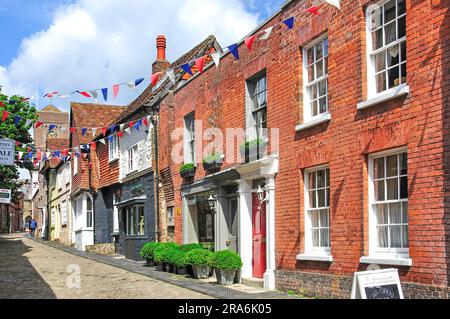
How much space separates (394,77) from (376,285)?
417cm

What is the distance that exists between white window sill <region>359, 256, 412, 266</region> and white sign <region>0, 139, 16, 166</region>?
11.3m

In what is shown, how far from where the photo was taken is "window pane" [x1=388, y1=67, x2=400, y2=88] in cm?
954

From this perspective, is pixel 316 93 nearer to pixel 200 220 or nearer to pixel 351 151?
pixel 351 151

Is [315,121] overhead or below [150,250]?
overhead

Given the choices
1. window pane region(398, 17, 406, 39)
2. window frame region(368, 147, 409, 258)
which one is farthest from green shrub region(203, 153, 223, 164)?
window pane region(398, 17, 406, 39)

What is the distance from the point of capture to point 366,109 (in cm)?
1002

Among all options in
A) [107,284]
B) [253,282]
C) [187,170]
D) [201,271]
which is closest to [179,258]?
[201,271]

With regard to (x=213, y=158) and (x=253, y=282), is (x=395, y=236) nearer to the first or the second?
(x=253, y=282)

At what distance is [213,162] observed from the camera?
16.0m

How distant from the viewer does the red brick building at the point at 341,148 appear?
8.63m

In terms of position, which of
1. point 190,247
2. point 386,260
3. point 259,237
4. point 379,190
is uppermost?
point 379,190

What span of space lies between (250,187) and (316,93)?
3626 mm

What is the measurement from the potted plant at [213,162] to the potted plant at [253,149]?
1.21 metres
